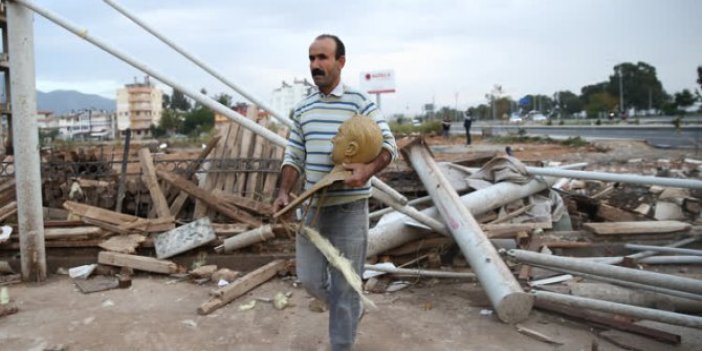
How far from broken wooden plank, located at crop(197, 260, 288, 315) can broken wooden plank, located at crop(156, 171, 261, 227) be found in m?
1.08

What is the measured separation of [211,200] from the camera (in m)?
6.25

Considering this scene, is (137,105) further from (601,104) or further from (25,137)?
(25,137)

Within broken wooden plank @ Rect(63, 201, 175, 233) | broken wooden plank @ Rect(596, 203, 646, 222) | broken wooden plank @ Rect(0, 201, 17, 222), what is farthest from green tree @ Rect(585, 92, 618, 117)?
broken wooden plank @ Rect(0, 201, 17, 222)

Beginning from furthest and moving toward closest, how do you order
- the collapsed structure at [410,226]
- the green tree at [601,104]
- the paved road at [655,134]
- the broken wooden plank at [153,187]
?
the green tree at [601,104]
the paved road at [655,134]
the broken wooden plank at [153,187]
the collapsed structure at [410,226]

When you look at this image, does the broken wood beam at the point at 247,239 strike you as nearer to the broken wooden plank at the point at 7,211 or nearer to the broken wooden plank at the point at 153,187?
the broken wooden plank at the point at 153,187

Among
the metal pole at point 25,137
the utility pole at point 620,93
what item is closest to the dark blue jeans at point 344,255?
the metal pole at point 25,137

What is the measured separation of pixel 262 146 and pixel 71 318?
3989 millimetres

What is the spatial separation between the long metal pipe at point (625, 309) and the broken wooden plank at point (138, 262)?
11.3 feet

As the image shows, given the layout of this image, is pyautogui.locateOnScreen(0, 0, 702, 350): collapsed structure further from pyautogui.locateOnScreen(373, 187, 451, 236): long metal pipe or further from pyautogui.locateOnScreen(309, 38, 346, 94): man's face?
pyautogui.locateOnScreen(309, 38, 346, 94): man's face

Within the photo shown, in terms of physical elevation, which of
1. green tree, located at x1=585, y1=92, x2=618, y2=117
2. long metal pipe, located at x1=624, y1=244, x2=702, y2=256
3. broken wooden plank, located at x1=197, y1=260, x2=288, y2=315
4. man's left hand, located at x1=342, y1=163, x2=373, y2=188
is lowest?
broken wooden plank, located at x1=197, y1=260, x2=288, y2=315

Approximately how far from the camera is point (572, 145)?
22.1 metres

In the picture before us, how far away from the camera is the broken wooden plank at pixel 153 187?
6270 millimetres

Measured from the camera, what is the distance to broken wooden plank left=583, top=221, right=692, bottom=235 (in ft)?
18.2

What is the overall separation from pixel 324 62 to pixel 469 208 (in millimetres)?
3148
